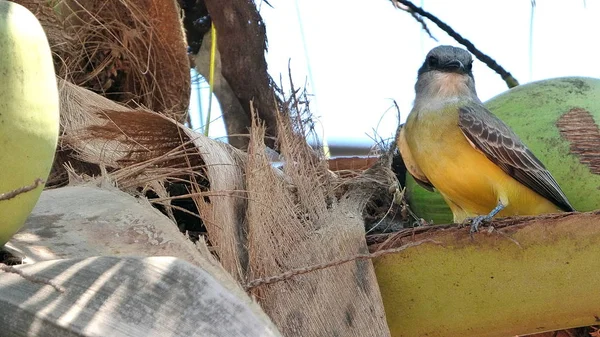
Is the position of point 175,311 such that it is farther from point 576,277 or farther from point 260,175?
point 576,277

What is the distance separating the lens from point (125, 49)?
11.8ft

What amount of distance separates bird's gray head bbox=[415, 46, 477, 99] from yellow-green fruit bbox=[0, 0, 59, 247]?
8.58 feet

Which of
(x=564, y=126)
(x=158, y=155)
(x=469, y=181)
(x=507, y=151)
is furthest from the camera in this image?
(x=469, y=181)

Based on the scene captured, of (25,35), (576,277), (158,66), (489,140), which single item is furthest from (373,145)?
(25,35)

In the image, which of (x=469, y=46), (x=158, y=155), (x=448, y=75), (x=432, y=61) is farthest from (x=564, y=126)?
(x=158, y=155)

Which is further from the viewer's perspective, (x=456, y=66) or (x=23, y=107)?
(x=456, y=66)

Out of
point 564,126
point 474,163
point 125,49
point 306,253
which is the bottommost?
point 306,253

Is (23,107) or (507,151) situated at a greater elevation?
(23,107)

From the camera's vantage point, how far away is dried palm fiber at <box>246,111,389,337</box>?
2074mm

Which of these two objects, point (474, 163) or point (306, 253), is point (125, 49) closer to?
point (474, 163)

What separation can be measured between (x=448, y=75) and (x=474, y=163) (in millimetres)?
641

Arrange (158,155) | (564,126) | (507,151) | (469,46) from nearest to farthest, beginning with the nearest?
(158,155) < (564,126) < (507,151) < (469,46)

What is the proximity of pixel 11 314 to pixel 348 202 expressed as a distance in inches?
54.4

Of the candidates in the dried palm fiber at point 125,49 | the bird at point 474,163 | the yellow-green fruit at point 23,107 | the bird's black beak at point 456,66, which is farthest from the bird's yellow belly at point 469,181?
the yellow-green fruit at point 23,107
